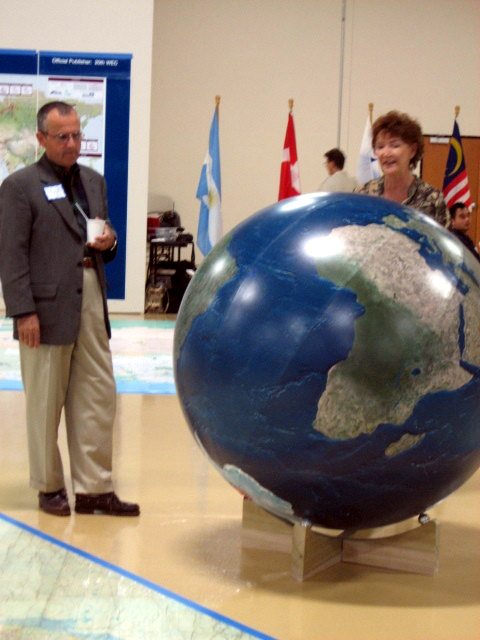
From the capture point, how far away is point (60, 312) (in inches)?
155

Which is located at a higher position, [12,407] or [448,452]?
[448,452]

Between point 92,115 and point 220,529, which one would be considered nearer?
point 220,529

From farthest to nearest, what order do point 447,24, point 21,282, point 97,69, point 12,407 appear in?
point 447,24 < point 97,69 < point 12,407 < point 21,282

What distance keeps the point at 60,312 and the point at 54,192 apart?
1.58 feet

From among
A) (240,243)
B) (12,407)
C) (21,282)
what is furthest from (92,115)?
(240,243)

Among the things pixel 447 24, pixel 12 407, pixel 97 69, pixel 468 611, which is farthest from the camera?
pixel 447 24

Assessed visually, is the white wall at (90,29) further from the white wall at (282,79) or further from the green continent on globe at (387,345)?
the green continent on globe at (387,345)

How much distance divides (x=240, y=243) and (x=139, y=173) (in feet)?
29.0

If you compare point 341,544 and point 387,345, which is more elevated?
point 387,345

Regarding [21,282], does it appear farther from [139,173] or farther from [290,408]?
[139,173]

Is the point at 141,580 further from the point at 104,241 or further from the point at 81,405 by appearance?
the point at 104,241

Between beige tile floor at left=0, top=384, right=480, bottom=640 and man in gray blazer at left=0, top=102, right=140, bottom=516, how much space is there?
0.19 m

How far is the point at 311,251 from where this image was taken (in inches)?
118

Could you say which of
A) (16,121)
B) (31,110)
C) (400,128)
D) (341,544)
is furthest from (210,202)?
(341,544)
